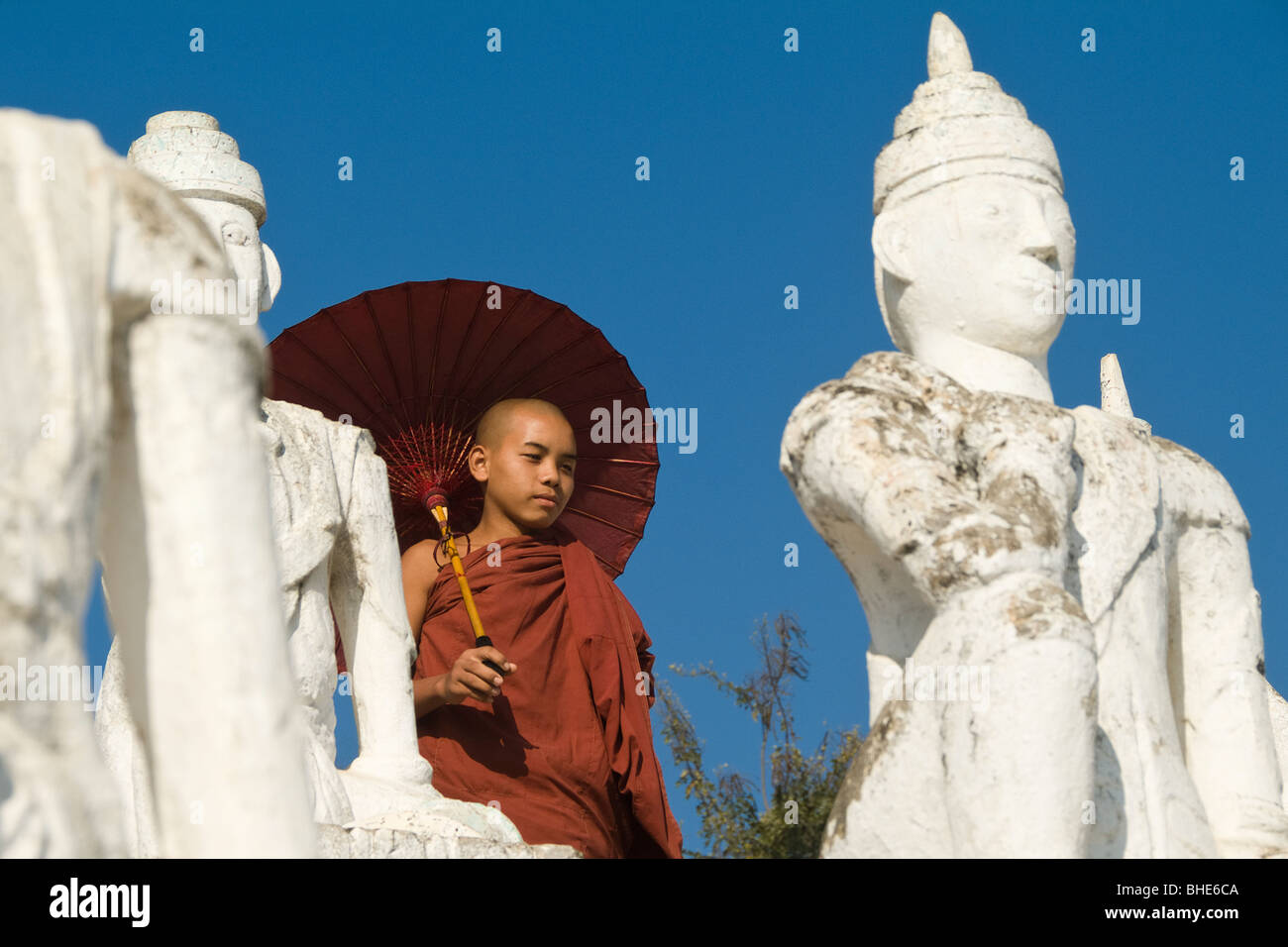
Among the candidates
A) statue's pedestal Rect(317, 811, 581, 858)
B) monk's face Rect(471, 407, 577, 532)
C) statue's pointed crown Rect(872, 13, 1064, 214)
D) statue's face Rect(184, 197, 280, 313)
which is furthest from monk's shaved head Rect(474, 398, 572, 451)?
statue's pointed crown Rect(872, 13, 1064, 214)

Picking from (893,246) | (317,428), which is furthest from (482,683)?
(893,246)

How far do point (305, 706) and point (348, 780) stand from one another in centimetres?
30

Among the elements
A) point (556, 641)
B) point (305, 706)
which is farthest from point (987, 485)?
point (556, 641)

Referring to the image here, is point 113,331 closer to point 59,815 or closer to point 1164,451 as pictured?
point 59,815

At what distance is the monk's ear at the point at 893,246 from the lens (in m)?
6.19

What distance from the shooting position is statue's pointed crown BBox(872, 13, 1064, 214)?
6184 mm

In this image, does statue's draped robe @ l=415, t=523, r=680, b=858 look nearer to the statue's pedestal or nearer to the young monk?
the young monk

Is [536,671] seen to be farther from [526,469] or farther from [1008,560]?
[1008,560]

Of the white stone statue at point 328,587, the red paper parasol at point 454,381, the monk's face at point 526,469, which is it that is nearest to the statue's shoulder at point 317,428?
the white stone statue at point 328,587

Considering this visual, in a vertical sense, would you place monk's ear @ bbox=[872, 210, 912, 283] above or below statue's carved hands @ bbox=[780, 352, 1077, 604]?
above

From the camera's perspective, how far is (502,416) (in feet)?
30.2

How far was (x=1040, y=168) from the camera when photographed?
20.5ft

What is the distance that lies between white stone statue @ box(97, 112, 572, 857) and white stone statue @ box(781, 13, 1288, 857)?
5.19 feet

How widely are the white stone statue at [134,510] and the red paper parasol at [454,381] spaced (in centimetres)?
518
